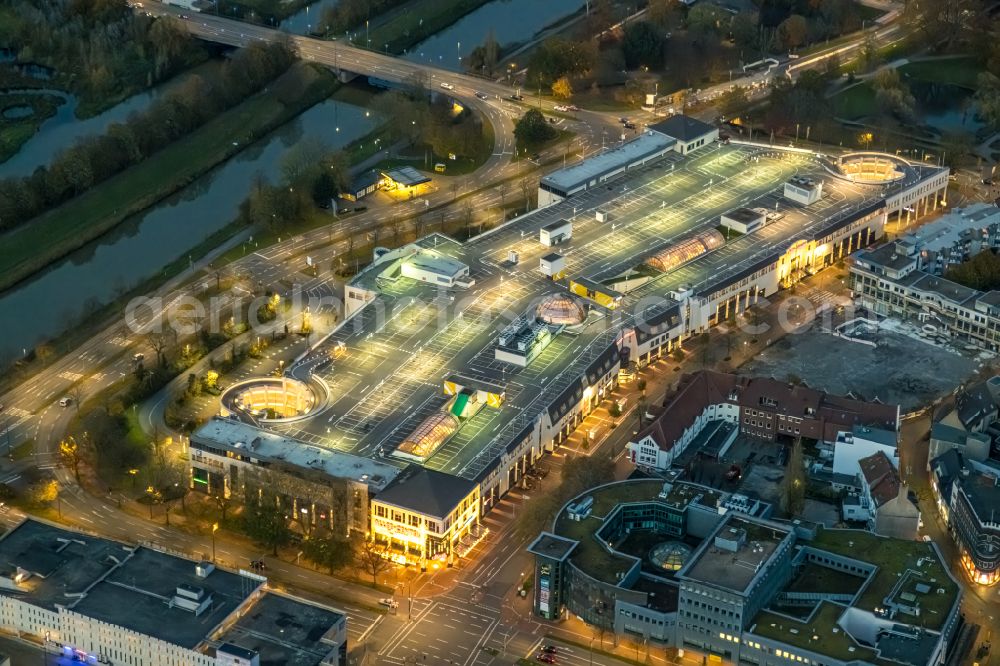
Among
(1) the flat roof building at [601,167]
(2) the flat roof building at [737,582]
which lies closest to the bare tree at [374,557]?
(2) the flat roof building at [737,582]

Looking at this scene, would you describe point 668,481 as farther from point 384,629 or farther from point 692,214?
point 692,214

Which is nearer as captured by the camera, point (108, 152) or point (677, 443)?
point (677, 443)

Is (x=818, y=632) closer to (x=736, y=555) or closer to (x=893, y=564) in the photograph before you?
(x=736, y=555)

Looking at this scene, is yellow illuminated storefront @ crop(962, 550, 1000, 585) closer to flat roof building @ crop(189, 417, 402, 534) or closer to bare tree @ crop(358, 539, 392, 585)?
bare tree @ crop(358, 539, 392, 585)

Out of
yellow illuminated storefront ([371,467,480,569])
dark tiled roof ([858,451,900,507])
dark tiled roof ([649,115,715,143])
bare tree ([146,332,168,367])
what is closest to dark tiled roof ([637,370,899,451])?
dark tiled roof ([858,451,900,507])

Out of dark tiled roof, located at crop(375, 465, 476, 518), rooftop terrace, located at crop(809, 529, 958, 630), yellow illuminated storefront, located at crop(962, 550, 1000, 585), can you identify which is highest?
dark tiled roof, located at crop(375, 465, 476, 518)

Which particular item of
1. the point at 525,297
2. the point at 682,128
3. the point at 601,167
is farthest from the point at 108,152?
the point at 682,128

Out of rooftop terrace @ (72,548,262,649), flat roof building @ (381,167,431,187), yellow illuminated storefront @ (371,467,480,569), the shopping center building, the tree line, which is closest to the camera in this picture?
rooftop terrace @ (72,548,262,649)
